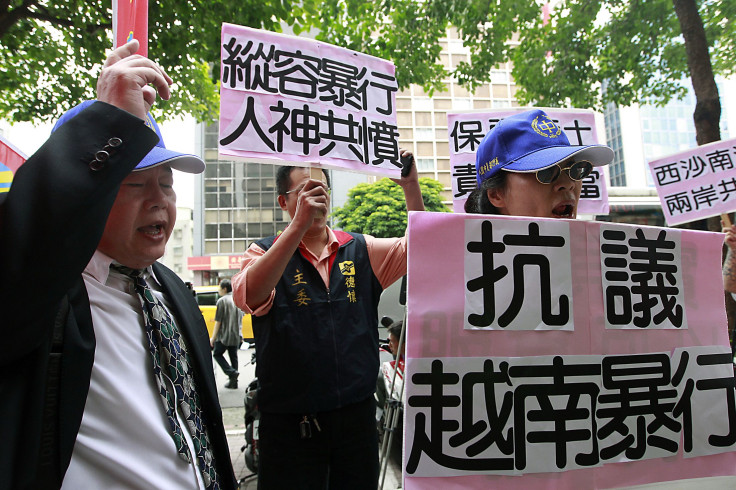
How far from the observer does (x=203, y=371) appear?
131cm

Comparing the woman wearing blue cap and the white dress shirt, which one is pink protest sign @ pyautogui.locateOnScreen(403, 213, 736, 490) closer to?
the woman wearing blue cap

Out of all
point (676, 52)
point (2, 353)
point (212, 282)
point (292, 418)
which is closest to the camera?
point (2, 353)

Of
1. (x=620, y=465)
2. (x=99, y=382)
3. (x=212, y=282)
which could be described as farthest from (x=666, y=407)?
(x=212, y=282)

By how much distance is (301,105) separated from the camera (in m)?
1.97

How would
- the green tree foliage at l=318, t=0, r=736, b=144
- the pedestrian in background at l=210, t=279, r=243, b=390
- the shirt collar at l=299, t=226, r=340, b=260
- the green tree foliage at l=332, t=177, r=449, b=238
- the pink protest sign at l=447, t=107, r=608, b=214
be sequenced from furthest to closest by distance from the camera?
the green tree foliage at l=332, t=177, r=449, b=238 < the pedestrian in background at l=210, t=279, r=243, b=390 < the green tree foliage at l=318, t=0, r=736, b=144 < the pink protest sign at l=447, t=107, r=608, b=214 < the shirt collar at l=299, t=226, r=340, b=260

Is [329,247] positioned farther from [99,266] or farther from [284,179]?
[99,266]

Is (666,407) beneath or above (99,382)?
beneath

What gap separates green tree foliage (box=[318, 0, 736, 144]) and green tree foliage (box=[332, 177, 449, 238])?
1089 centimetres

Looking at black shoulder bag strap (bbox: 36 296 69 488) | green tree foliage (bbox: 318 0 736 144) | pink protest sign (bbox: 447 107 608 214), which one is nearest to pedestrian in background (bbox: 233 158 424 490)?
black shoulder bag strap (bbox: 36 296 69 488)

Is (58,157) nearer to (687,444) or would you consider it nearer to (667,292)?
(667,292)

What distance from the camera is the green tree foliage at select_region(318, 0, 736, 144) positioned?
5801 millimetres

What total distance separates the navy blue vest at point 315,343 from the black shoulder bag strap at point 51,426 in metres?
1.02

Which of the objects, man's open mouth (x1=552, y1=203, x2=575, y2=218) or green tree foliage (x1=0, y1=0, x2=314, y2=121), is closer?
man's open mouth (x1=552, y1=203, x2=575, y2=218)

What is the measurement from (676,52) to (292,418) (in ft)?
22.6
